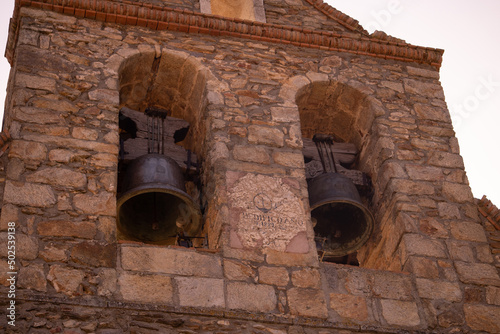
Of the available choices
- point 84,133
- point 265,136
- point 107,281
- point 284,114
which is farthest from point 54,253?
point 284,114

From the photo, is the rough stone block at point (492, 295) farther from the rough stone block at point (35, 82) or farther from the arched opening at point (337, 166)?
the rough stone block at point (35, 82)

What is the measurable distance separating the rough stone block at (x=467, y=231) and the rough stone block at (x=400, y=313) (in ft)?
3.01

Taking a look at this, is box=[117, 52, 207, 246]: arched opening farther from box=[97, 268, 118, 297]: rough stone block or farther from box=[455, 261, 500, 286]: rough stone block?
box=[455, 261, 500, 286]: rough stone block

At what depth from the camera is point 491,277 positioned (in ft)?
22.6

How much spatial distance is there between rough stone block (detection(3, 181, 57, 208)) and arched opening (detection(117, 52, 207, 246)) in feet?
2.14

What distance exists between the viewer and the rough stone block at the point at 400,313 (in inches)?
252

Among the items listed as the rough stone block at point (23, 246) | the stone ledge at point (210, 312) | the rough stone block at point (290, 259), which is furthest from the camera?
the rough stone block at point (290, 259)

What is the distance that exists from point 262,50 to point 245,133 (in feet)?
4.23

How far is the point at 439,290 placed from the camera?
22.0ft

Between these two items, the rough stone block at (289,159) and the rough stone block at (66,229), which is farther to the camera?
the rough stone block at (289,159)

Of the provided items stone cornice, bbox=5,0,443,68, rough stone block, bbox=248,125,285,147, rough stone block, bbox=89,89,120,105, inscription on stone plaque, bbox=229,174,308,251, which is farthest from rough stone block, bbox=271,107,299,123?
rough stone block, bbox=89,89,120,105

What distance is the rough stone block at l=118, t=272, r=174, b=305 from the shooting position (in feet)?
19.6

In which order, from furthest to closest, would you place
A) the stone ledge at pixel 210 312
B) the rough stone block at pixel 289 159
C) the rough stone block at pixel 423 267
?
the rough stone block at pixel 289 159
the rough stone block at pixel 423 267
the stone ledge at pixel 210 312

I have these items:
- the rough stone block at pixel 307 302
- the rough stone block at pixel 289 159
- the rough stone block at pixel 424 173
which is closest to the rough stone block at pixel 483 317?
the rough stone block at pixel 307 302
